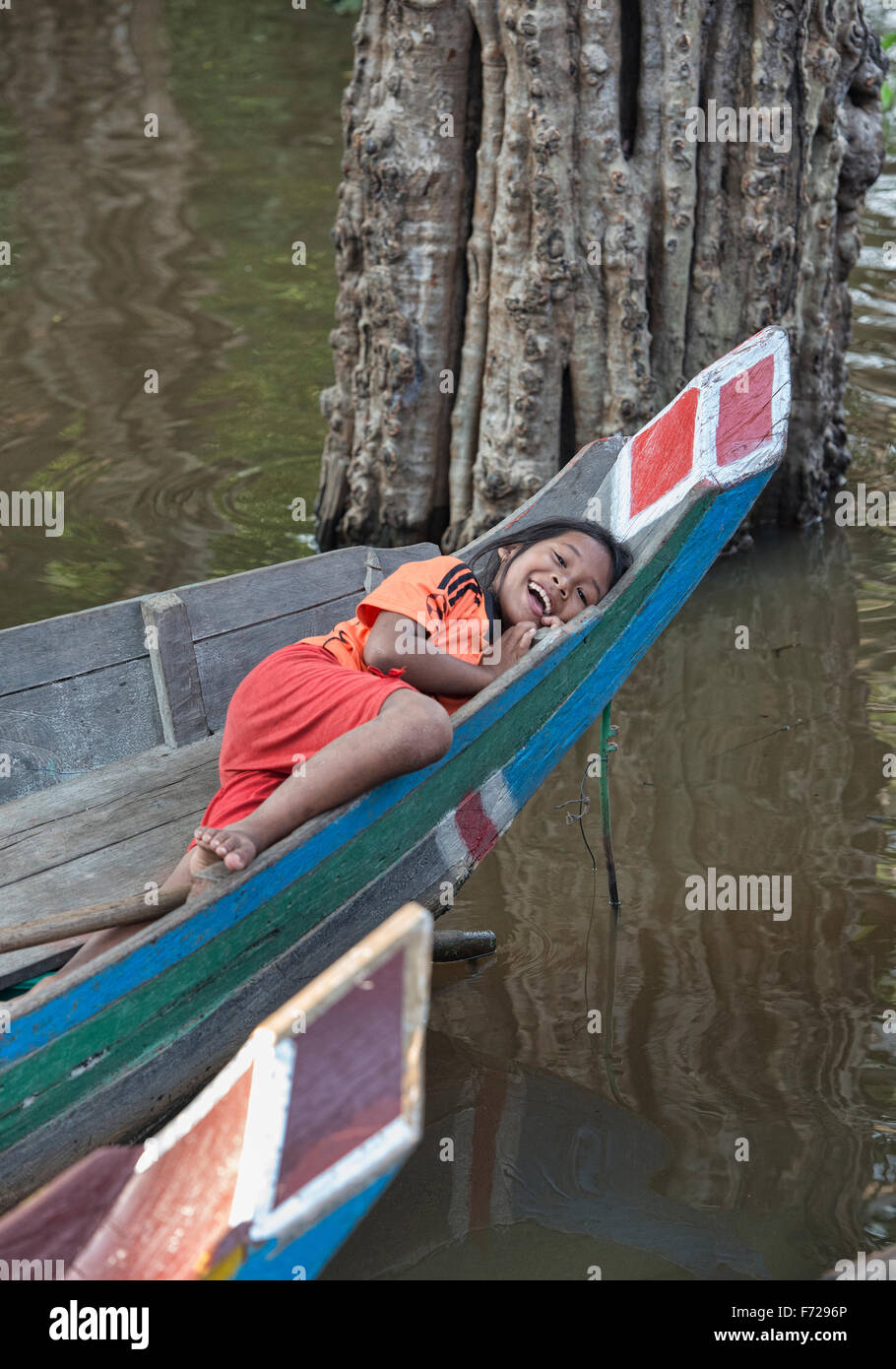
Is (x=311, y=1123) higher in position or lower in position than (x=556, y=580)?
lower

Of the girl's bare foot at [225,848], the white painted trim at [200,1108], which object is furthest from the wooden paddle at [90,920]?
the white painted trim at [200,1108]

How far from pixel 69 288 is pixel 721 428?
510cm

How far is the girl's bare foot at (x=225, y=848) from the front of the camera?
7.38ft

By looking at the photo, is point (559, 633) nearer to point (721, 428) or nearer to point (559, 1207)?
point (721, 428)

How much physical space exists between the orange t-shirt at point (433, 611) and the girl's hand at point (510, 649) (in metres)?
0.03

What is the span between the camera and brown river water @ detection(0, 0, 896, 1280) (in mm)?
2496

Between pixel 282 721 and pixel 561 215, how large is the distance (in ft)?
7.79

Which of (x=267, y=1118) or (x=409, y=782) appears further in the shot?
(x=409, y=782)

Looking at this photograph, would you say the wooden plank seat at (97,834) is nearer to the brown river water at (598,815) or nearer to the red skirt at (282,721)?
the red skirt at (282,721)

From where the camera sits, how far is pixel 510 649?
9.53 feet

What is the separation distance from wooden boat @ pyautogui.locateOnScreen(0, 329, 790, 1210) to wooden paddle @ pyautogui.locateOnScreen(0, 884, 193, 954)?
0.13 meters

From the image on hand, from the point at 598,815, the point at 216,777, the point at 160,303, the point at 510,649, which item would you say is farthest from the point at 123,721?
the point at 160,303

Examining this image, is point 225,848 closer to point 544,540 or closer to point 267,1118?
point 267,1118

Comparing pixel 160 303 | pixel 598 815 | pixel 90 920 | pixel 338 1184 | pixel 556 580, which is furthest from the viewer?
pixel 160 303
